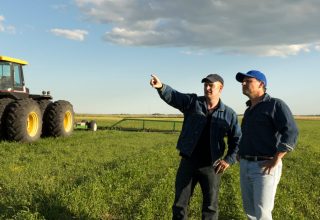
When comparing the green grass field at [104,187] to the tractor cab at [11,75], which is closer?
the green grass field at [104,187]

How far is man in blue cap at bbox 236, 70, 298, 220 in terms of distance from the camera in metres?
4.97

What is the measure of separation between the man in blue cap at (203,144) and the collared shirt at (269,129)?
413 millimetres

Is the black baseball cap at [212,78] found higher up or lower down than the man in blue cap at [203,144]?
higher up

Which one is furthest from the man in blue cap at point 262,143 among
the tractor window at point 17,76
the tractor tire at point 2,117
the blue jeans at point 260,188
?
the tractor window at point 17,76

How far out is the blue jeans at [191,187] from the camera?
563cm

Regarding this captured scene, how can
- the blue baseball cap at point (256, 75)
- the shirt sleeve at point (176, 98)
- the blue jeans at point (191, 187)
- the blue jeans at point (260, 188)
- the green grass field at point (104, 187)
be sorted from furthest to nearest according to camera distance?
the green grass field at point (104, 187) → the blue jeans at point (191, 187) → the shirt sleeve at point (176, 98) → the blue baseball cap at point (256, 75) → the blue jeans at point (260, 188)

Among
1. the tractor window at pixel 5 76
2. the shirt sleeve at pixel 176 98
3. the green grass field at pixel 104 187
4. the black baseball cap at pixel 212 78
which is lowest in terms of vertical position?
the green grass field at pixel 104 187

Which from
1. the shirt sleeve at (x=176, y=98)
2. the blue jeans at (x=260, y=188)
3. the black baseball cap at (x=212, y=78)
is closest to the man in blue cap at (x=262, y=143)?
the blue jeans at (x=260, y=188)

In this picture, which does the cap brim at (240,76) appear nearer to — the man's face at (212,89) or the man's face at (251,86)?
the man's face at (251,86)

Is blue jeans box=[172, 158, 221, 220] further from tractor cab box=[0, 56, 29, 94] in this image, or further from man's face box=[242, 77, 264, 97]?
tractor cab box=[0, 56, 29, 94]

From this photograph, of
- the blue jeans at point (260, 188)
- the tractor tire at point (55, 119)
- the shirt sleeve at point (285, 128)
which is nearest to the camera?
the shirt sleeve at point (285, 128)

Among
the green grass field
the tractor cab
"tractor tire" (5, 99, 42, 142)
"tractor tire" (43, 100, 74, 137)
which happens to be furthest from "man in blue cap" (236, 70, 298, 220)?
"tractor tire" (43, 100, 74, 137)

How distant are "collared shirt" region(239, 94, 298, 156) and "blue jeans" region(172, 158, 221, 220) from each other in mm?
584

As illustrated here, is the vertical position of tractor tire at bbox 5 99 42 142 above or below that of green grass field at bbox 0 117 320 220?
above
